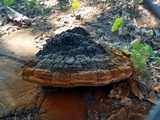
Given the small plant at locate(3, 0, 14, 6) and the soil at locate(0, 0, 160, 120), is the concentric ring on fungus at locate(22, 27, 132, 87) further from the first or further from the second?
the small plant at locate(3, 0, 14, 6)

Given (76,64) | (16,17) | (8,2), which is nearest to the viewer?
(76,64)

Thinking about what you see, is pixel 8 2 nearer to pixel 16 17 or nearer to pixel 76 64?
pixel 16 17

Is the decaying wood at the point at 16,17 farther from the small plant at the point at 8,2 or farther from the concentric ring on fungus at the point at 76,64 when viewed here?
the concentric ring on fungus at the point at 76,64

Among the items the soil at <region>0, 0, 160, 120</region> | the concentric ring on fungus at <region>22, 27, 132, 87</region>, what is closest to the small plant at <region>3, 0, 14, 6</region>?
the soil at <region>0, 0, 160, 120</region>

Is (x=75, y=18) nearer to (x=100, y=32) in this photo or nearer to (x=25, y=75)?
(x=100, y=32)

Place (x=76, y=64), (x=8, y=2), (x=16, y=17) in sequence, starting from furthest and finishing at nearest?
(x=8, y=2) < (x=16, y=17) < (x=76, y=64)

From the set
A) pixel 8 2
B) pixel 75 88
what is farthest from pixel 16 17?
pixel 75 88

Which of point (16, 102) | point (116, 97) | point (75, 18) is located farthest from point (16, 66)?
point (75, 18)

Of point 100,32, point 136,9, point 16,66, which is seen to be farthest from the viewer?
point 136,9
